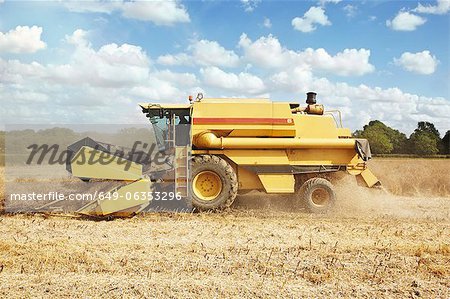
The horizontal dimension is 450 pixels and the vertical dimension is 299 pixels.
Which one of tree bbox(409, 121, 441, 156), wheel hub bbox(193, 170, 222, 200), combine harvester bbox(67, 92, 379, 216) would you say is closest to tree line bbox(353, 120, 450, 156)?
tree bbox(409, 121, 441, 156)

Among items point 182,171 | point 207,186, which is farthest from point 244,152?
point 182,171

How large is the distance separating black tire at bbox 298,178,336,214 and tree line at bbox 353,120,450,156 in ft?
105

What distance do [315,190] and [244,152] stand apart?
1.81 metres

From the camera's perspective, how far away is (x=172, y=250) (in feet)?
19.1

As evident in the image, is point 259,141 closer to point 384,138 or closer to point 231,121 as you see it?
point 231,121

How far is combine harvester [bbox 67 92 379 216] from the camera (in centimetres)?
887

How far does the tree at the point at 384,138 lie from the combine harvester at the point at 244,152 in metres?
31.9

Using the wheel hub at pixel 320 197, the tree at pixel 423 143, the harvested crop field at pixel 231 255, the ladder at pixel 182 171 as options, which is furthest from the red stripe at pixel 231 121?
the tree at pixel 423 143

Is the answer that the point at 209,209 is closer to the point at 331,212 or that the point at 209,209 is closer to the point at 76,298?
the point at 331,212

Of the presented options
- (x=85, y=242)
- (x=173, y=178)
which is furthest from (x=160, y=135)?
(x=85, y=242)

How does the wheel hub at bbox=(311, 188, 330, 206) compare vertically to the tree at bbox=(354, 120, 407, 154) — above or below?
below

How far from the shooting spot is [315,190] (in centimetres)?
926

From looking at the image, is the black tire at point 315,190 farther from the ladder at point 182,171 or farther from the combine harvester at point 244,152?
the ladder at point 182,171

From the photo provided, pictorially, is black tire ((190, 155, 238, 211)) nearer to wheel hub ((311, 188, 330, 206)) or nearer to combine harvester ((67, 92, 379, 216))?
combine harvester ((67, 92, 379, 216))
